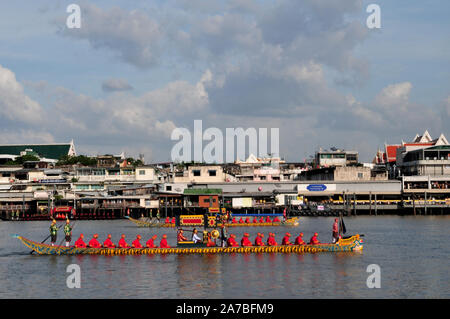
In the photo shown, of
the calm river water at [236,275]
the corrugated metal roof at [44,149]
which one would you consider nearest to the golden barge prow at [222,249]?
the calm river water at [236,275]

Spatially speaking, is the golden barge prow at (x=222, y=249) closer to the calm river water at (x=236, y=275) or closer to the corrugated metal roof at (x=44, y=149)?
the calm river water at (x=236, y=275)

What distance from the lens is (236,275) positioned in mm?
40875

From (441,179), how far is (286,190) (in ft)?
98.7

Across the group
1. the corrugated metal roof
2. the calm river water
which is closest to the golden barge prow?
the calm river water

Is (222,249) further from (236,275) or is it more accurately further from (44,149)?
(44,149)

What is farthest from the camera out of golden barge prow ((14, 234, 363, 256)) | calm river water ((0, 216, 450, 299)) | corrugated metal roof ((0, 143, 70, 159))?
corrugated metal roof ((0, 143, 70, 159))

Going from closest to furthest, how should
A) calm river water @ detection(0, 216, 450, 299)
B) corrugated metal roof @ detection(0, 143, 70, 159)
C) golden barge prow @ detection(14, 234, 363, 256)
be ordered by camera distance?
calm river water @ detection(0, 216, 450, 299)
golden barge prow @ detection(14, 234, 363, 256)
corrugated metal roof @ detection(0, 143, 70, 159)

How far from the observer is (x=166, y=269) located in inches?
1725

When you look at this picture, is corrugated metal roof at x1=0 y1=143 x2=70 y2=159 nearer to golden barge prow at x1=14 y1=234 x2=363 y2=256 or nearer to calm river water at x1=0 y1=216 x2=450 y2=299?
calm river water at x1=0 y1=216 x2=450 y2=299

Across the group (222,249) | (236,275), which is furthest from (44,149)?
(236,275)

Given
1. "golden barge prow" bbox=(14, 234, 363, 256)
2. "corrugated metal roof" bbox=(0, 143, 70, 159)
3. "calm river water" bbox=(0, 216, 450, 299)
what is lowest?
"calm river water" bbox=(0, 216, 450, 299)

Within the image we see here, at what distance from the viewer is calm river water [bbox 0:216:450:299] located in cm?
3575

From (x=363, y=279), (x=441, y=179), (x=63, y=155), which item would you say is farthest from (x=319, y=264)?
(x=63, y=155)
